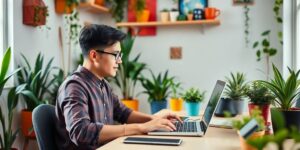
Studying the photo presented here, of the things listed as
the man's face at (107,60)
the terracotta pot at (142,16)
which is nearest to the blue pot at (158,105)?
the terracotta pot at (142,16)

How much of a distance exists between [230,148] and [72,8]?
104 inches

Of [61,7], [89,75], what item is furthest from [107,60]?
[61,7]

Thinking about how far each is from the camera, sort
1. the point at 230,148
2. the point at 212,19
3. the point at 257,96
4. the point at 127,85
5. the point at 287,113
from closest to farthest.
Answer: the point at 230,148, the point at 287,113, the point at 257,96, the point at 212,19, the point at 127,85

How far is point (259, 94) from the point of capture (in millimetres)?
1854

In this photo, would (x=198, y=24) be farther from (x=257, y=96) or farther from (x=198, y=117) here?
(x=257, y=96)

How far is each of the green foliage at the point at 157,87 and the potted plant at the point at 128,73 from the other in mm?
125

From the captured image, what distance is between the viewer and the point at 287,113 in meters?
1.64

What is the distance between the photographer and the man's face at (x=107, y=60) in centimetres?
198

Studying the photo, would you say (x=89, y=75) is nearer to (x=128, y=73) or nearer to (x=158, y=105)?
(x=158, y=105)

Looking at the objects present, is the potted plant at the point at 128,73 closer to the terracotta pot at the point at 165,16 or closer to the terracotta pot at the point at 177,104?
the terracotta pot at the point at 165,16

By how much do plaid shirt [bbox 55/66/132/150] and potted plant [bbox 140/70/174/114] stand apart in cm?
199

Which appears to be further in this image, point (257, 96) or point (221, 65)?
point (221, 65)

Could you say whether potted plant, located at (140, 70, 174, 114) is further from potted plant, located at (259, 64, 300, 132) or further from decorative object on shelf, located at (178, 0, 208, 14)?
potted plant, located at (259, 64, 300, 132)

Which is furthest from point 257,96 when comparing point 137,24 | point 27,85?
point 137,24
